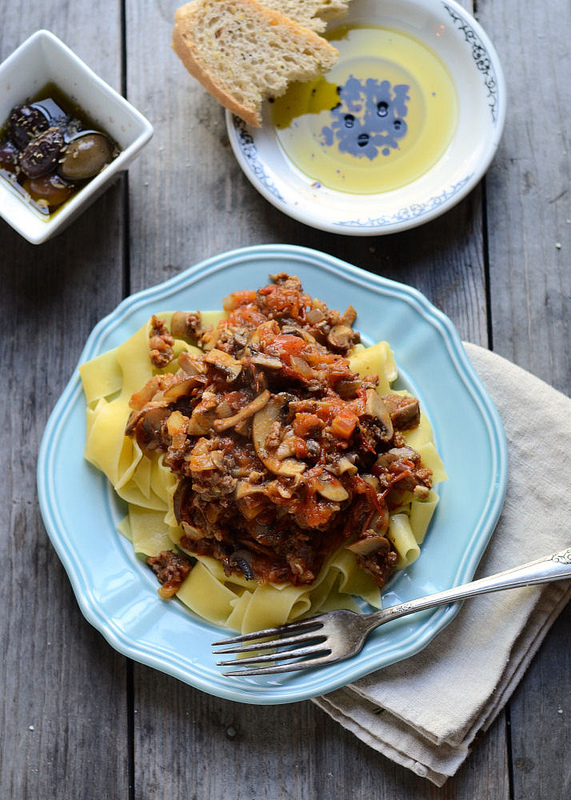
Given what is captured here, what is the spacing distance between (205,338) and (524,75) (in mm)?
2819

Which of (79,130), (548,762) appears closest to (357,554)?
(548,762)

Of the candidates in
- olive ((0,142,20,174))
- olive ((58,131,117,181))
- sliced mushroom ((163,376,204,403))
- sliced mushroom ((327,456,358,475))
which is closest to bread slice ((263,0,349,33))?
olive ((58,131,117,181))

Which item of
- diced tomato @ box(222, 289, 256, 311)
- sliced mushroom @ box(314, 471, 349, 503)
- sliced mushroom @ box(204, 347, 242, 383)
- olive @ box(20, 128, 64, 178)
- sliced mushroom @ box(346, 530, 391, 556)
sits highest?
olive @ box(20, 128, 64, 178)

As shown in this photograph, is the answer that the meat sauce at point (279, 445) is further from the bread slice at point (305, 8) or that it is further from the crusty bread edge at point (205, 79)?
the bread slice at point (305, 8)

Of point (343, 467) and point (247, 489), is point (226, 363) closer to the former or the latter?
point (247, 489)

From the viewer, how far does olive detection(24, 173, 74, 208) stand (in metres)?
4.52

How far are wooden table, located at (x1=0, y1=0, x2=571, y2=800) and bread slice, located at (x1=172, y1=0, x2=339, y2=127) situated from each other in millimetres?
374

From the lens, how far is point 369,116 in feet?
16.0

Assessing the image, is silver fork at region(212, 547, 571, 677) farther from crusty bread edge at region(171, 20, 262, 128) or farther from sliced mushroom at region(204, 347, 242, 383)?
crusty bread edge at region(171, 20, 262, 128)

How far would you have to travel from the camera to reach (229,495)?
3.74 metres

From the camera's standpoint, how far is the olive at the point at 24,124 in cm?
459

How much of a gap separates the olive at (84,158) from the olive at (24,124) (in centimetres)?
23

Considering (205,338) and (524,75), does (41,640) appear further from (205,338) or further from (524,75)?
(524,75)

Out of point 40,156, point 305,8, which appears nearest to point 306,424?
point 40,156
